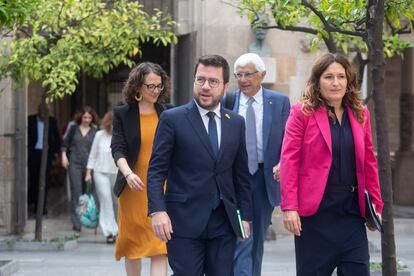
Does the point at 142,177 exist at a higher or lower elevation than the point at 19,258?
higher

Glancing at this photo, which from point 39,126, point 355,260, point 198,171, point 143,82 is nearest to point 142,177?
point 143,82

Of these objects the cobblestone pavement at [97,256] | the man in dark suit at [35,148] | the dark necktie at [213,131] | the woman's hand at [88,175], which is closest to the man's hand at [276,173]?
the dark necktie at [213,131]

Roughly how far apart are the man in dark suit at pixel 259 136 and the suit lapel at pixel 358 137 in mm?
1629

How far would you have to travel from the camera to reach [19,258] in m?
11.5

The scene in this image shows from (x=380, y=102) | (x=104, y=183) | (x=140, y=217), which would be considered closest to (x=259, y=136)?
(x=380, y=102)

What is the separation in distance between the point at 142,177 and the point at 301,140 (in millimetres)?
1872

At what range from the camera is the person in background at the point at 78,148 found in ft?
46.1

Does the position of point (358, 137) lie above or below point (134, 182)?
above

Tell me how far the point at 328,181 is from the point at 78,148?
8592 mm

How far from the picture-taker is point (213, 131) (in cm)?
605

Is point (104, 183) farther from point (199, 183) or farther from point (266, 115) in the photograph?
point (199, 183)

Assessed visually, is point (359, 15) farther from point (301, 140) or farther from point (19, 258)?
point (19, 258)

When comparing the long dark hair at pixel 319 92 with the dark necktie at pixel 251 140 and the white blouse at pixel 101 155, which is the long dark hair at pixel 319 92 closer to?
the dark necktie at pixel 251 140

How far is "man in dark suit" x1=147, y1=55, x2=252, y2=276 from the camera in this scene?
19.2 feet
